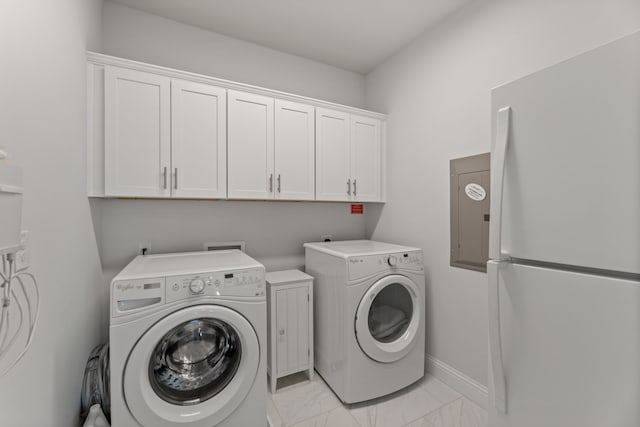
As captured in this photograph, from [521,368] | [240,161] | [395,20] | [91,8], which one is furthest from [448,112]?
[91,8]

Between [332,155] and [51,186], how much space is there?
5.94ft

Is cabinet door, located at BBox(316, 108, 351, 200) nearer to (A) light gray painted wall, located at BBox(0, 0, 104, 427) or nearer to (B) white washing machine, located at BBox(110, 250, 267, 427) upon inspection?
(B) white washing machine, located at BBox(110, 250, 267, 427)

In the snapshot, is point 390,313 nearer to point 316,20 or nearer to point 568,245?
point 568,245

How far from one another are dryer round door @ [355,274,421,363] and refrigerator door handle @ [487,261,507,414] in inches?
33.0

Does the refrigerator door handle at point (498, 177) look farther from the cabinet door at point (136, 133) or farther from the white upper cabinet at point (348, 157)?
the cabinet door at point (136, 133)

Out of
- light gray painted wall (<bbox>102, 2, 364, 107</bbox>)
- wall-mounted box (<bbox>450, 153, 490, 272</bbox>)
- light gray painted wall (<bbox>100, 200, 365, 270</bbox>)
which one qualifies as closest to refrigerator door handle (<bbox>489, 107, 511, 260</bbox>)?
wall-mounted box (<bbox>450, 153, 490, 272</bbox>)

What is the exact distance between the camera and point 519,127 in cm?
101

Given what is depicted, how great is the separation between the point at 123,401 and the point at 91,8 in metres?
2.19

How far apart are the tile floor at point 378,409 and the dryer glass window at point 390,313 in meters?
0.41

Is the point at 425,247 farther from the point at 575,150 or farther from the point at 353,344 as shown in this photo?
the point at 575,150

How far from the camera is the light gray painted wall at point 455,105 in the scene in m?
1.49

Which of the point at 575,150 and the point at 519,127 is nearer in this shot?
the point at 575,150

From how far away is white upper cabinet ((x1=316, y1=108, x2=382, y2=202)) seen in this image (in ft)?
7.80

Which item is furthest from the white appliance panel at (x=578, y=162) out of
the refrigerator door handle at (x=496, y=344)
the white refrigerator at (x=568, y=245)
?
the refrigerator door handle at (x=496, y=344)
